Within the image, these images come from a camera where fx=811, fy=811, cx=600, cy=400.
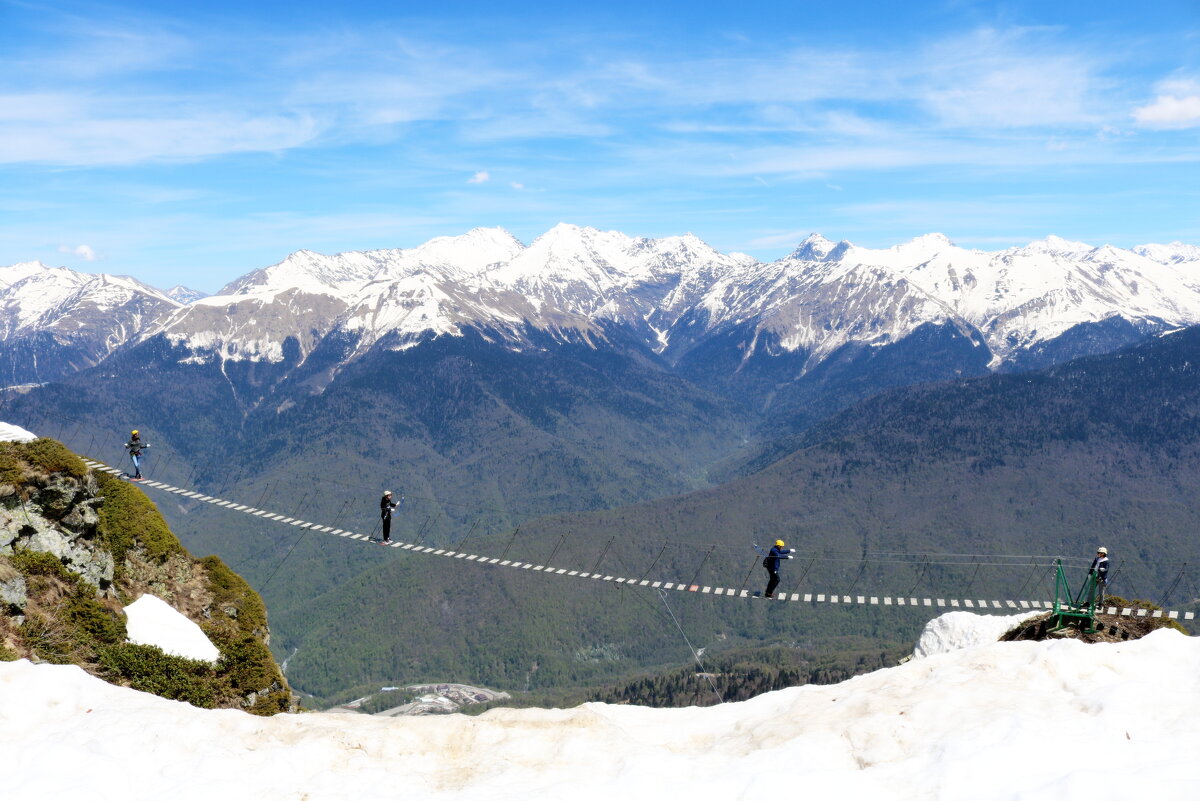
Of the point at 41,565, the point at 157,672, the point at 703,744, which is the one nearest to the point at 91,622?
the point at 157,672

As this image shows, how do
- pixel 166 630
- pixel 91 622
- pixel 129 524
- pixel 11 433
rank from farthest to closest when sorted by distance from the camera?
pixel 11 433
pixel 129 524
pixel 166 630
pixel 91 622

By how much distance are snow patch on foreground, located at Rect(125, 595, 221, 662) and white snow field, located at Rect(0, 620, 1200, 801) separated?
703 inches

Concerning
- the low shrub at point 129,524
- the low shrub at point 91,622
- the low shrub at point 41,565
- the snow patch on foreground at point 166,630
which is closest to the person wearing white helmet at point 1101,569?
Answer: the snow patch on foreground at point 166,630

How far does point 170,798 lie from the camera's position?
31.0 meters

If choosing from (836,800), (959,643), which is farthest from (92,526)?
(959,643)

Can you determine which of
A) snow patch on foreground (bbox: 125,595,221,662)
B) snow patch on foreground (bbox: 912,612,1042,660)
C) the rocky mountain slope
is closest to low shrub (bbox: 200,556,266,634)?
the rocky mountain slope

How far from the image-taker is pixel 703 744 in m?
37.9

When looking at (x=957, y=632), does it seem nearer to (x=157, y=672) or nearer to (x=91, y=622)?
(x=157, y=672)

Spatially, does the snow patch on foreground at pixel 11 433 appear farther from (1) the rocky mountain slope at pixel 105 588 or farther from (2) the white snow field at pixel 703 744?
(2) the white snow field at pixel 703 744

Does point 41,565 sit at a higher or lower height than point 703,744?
higher

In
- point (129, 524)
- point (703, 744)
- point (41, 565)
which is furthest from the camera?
point (129, 524)

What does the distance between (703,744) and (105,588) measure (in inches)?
1815

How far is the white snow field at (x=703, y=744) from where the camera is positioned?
2988 centimetres

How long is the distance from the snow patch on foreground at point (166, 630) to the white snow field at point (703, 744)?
58.6ft
